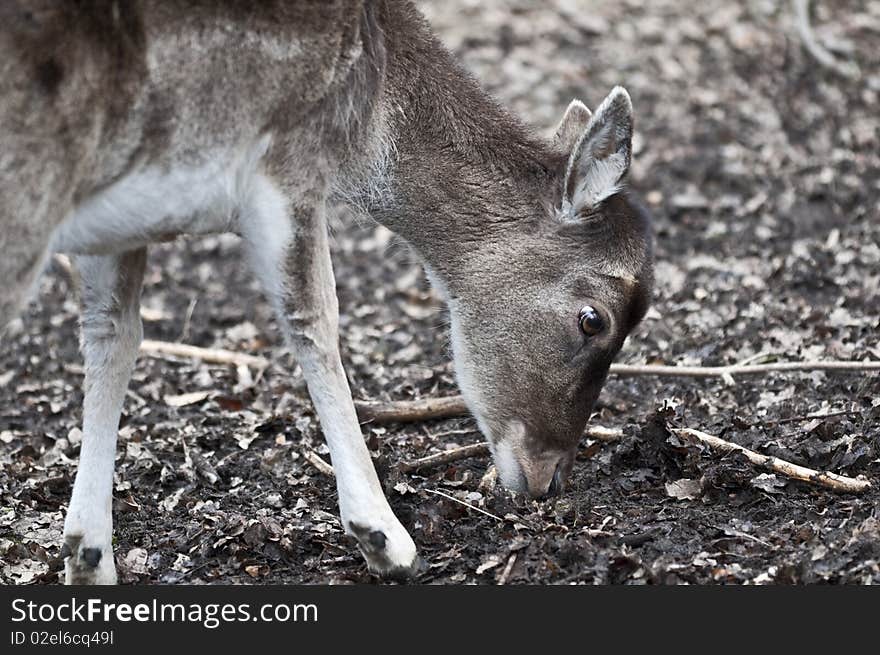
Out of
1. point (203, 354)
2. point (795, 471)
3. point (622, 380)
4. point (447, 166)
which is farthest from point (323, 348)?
point (203, 354)

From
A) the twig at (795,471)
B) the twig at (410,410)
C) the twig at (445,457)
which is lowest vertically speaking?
the twig at (795,471)

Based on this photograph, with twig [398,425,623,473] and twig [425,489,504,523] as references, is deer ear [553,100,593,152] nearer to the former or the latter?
twig [398,425,623,473]

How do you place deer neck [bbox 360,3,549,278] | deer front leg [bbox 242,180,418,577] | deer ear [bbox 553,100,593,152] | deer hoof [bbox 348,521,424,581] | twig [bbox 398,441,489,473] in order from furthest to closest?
1. twig [bbox 398,441,489,473]
2. deer ear [bbox 553,100,593,152]
3. deer neck [bbox 360,3,549,278]
4. deer hoof [bbox 348,521,424,581]
5. deer front leg [bbox 242,180,418,577]

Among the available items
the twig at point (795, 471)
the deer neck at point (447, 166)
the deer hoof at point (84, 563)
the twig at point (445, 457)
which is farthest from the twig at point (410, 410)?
the deer hoof at point (84, 563)

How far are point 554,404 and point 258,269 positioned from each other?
1.63 metres

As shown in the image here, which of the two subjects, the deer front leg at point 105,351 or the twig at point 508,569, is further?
the deer front leg at point 105,351

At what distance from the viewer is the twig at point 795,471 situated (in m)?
6.27

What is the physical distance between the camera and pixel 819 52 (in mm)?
13266

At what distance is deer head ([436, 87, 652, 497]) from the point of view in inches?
245

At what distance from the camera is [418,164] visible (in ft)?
20.7

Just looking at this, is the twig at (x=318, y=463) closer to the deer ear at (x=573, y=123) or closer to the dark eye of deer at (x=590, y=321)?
the dark eye of deer at (x=590, y=321)

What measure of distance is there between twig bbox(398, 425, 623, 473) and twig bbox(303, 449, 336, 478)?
0.42 m

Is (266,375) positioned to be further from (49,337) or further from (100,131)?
(100,131)

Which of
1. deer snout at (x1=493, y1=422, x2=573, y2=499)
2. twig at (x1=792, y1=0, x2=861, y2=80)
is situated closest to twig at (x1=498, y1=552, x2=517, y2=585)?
deer snout at (x1=493, y1=422, x2=573, y2=499)
